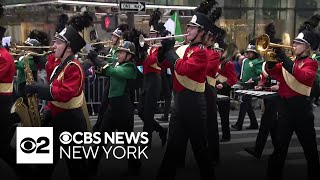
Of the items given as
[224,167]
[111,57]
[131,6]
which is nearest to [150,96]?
[111,57]

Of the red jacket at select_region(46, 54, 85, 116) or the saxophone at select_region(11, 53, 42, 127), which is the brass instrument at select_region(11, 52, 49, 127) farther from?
the red jacket at select_region(46, 54, 85, 116)

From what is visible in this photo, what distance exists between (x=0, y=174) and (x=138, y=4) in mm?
6477

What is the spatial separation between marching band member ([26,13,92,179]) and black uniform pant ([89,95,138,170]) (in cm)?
130

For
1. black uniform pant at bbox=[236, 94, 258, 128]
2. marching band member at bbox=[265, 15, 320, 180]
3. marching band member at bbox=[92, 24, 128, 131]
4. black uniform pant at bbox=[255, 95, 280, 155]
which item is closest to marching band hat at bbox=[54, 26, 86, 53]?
marching band member at bbox=[92, 24, 128, 131]

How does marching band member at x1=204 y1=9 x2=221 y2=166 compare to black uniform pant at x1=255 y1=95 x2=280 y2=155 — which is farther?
black uniform pant at x1=255 y1=95 x2=280 y2=155

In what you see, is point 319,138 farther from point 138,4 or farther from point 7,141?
point 7,141

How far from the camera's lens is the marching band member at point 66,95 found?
17.1ft

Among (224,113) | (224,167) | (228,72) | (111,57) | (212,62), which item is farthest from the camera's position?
(224,113)

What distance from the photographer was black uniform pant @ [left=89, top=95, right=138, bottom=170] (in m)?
6.84

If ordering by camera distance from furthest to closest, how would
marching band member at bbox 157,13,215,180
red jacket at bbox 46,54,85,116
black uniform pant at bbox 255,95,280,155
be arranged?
1. black uniform pant at bbox 255,95,280,155
2. marching band member at bbox 157,13,215,180
3. red jacket at bbox 46,54,85,116

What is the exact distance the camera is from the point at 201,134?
5832mm

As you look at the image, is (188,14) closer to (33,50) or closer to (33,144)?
(33,50)

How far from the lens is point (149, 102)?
28.7ft

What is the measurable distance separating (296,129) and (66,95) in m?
2.75
